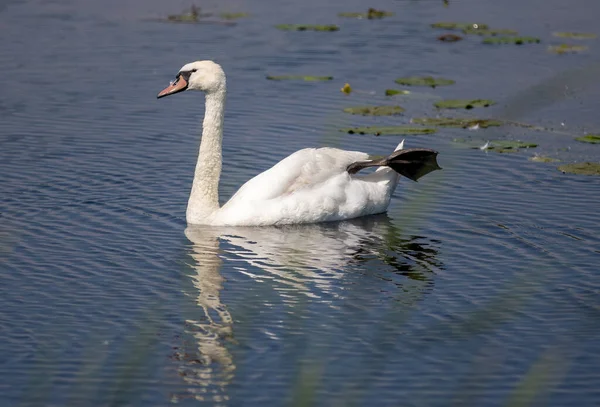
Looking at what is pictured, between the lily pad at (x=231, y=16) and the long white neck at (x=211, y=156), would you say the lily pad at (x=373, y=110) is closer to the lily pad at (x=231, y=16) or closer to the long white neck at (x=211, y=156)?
the long white neck at (x=211, y=156)

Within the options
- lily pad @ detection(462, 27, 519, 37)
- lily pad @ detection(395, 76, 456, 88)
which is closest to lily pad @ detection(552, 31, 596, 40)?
lily pad @ detection(462, 27, 519, 37)

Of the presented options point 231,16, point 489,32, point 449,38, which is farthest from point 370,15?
point 489,32

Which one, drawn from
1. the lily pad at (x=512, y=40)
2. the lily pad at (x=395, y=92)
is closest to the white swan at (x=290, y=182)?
the lily pad at (x=395, y=92)

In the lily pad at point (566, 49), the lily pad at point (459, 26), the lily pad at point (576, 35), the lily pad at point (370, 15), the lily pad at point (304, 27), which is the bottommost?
the lily pad at point (566, 49)

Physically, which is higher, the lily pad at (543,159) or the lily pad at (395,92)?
the lily pad at (395,92)

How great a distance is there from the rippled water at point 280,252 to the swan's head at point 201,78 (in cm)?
112

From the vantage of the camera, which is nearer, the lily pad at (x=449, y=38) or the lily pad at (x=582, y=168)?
the lily pad at (x=582, y=168)

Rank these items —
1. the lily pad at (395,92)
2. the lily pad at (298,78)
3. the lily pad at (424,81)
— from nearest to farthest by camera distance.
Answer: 1. the lily pad at (395,92)
2. the lily pad at (424,81)
3. the lily pad at (298,78)

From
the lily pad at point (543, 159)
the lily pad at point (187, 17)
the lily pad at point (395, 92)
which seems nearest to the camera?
the lily pad at point (543, 159)

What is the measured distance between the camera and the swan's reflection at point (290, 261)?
7730mm

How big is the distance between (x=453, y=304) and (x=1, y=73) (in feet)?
33.9

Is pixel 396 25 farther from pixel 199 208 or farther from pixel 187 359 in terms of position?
pixel 187 359

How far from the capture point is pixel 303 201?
1068cm

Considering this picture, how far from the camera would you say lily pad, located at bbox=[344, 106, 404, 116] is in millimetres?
14438
